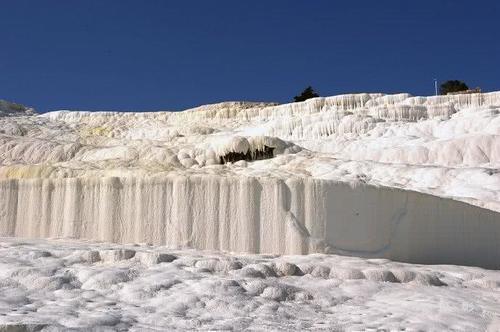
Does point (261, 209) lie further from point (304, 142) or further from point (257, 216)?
point (304, 142)

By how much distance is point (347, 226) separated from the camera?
29.5 feet

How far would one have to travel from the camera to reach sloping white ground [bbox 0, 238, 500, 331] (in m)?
5.21

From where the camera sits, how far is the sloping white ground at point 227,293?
5.21m

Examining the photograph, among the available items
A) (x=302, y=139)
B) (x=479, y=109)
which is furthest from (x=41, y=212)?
(x=479, y=109)

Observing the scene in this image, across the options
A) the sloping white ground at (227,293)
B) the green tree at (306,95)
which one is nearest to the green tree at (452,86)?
the green tree at (306,95)

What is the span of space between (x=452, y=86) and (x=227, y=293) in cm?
4336

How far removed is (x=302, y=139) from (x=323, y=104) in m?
3.57

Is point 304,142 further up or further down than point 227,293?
further up

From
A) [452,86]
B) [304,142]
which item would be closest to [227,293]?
[304,142]

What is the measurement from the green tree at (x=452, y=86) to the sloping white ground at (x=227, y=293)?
1577 inches

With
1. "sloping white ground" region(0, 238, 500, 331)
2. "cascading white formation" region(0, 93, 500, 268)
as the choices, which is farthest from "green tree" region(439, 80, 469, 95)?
"sloping white ground" region(0, 238, 500, 331)

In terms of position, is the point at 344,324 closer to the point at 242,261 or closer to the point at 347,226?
the point at 242,261

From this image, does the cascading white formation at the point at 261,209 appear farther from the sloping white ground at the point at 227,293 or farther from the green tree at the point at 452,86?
the green tree at the point at 452,86

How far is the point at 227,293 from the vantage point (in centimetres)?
609
